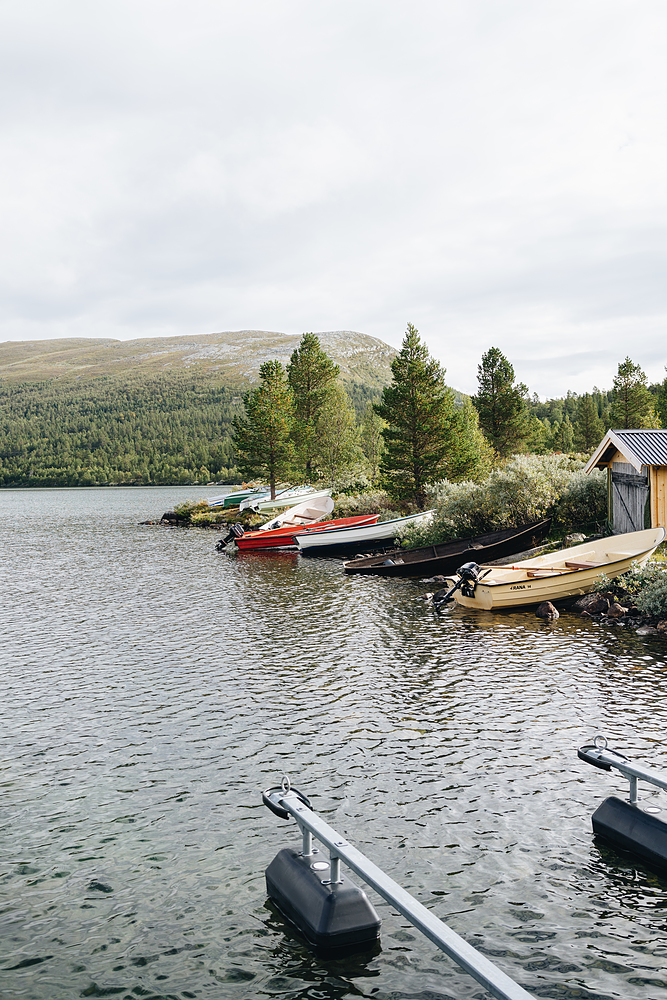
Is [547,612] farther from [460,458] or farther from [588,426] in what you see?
[588,426]

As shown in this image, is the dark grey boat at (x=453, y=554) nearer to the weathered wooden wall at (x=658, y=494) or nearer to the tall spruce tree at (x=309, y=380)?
the weathered wooden wall at (x=658, y=494)

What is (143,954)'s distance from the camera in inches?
275

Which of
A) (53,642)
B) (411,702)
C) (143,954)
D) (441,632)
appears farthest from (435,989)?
(53,642)

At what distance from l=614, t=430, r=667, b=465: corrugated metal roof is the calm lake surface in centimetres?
869

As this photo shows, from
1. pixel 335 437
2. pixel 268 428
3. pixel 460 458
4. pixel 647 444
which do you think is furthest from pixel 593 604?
pixel 335 437

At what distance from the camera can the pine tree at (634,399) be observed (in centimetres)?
7081

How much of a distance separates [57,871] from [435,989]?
5.24 metres

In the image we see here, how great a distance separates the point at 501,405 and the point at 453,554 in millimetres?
34447

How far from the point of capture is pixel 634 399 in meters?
71.8

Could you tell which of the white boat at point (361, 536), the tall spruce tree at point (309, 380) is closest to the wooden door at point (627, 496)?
the white boat at point (361, 536)

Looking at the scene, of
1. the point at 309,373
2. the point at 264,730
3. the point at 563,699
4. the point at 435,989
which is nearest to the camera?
the point at 435,989

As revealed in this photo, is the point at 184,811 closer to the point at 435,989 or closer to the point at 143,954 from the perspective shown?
the point at 143,954

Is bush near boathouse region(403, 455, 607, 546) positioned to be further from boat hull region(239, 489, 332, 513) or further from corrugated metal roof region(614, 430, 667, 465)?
boat hull region(239, 489, 332, 513)

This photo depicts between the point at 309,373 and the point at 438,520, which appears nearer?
the point at 438,520
